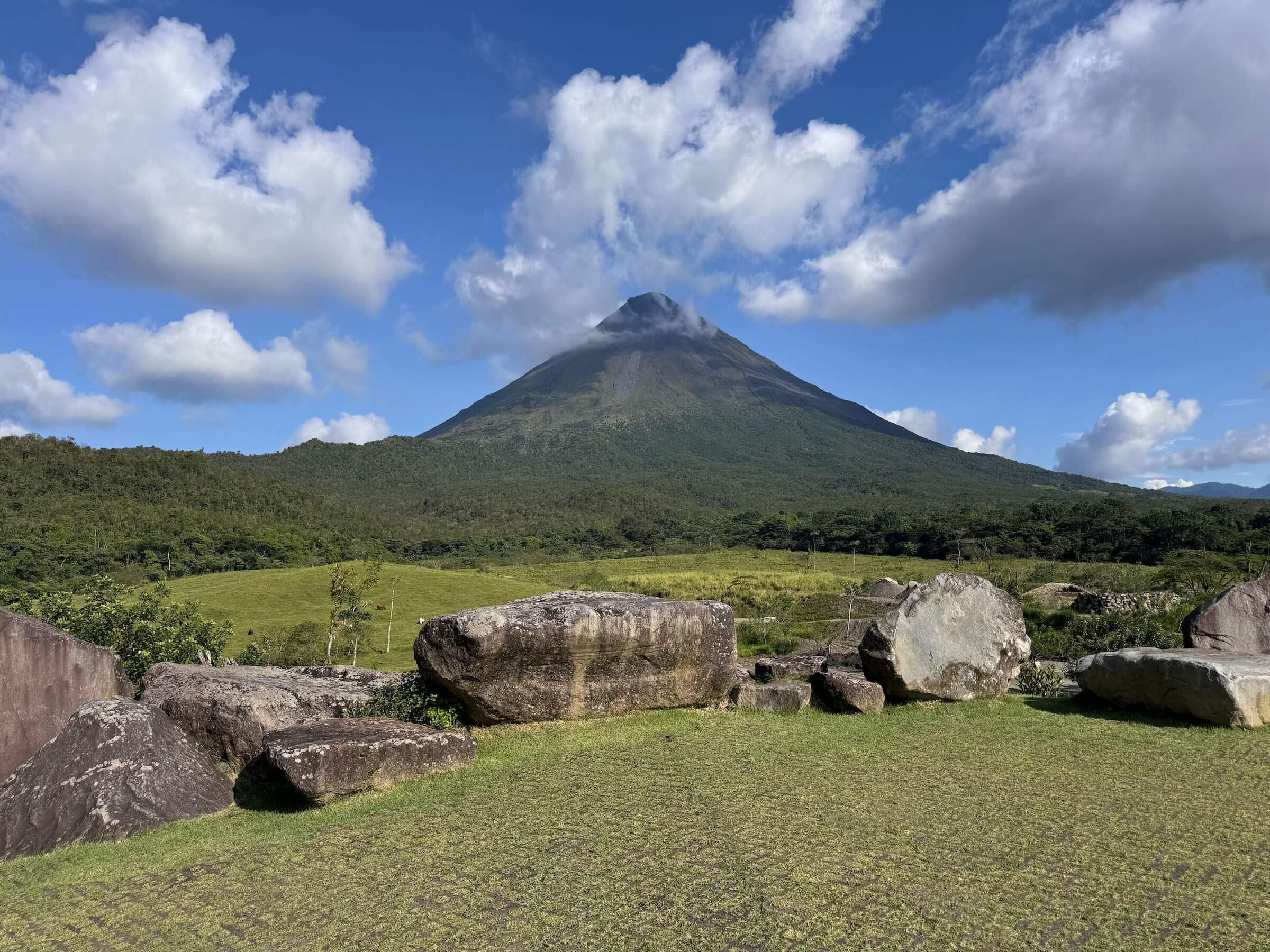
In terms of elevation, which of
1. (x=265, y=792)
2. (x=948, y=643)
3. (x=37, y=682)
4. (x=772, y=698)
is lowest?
(x=265, y=792)

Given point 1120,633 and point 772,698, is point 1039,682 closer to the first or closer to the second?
point 772,698

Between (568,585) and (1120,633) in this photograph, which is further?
(568,585)

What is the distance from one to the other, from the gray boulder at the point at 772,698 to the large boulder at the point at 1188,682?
4060 millimetres

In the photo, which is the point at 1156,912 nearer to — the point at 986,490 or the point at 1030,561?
the point at 1030,561

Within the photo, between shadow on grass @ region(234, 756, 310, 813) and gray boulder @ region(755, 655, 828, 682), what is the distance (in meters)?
7.30

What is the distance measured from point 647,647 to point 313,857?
15.2ft

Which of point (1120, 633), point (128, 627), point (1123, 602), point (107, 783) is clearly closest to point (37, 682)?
point (107, 783)

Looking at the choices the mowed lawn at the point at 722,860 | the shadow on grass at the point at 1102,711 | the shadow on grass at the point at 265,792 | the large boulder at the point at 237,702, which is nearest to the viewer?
the mowed lawn at the point at 722,860

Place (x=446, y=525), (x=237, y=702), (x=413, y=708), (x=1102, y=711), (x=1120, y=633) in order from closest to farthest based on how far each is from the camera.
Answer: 1. (x=237, y=702)
2. (x=413, y=708)
3. (x=1102, y=711)
4. (x=1120, y=633)
5. (x=446, y=525)

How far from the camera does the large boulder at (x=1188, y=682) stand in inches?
355

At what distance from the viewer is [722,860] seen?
556 centimetres

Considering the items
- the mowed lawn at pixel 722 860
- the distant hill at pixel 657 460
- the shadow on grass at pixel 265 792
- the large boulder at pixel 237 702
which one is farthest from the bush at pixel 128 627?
the distant hill at pixel 657 460

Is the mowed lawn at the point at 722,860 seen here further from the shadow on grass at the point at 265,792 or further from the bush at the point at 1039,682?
the bush at the point at 1039,682

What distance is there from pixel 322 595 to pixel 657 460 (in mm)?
106822
